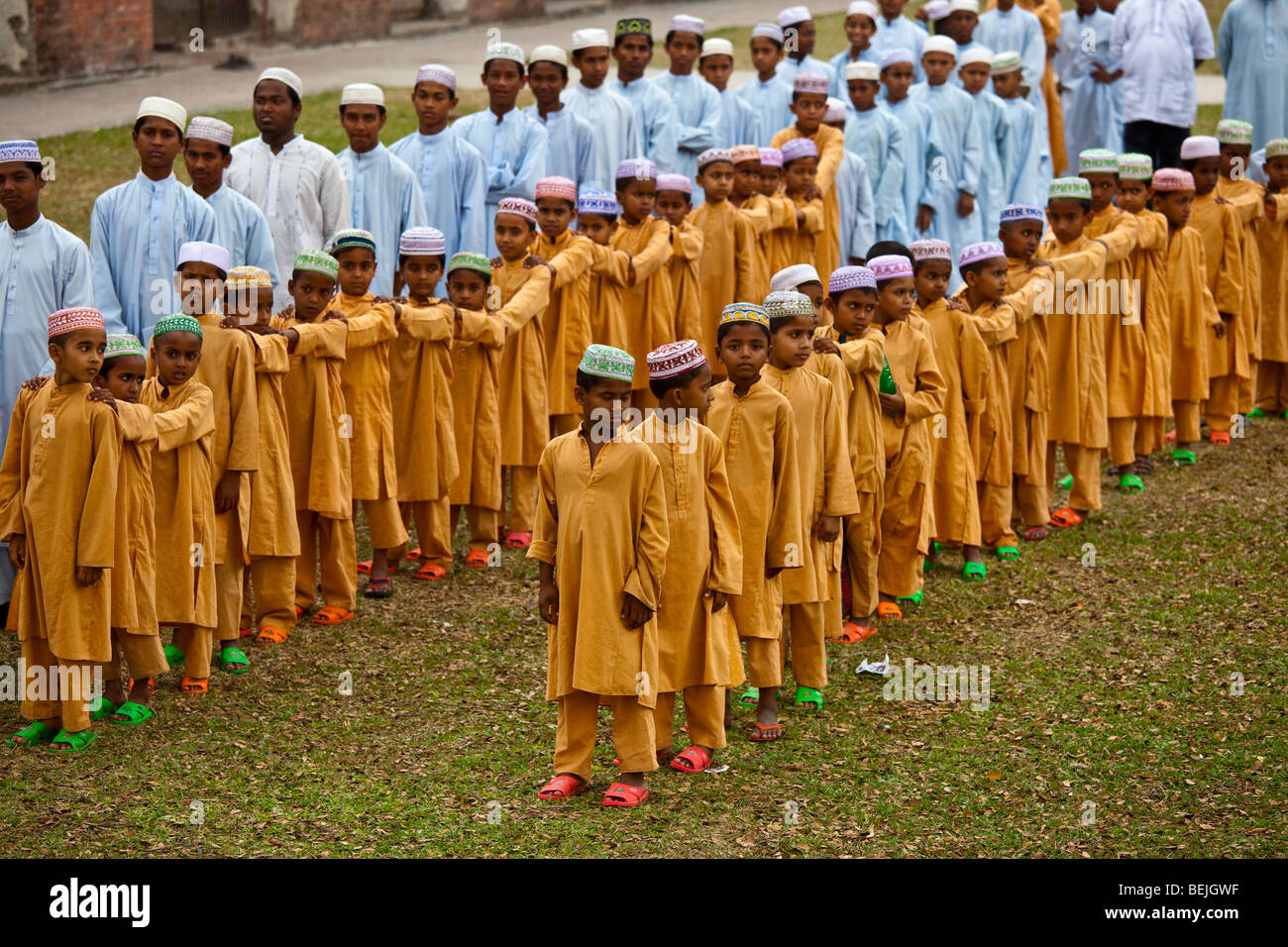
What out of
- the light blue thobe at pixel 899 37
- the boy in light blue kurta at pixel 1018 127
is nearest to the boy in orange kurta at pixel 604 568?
the boy in light blue kurta at pixel 1018 127

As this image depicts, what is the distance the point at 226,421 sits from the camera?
7.20m

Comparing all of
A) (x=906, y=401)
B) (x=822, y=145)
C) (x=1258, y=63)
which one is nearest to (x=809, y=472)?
(x=906, y=401)

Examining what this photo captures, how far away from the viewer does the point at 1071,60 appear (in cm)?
1605

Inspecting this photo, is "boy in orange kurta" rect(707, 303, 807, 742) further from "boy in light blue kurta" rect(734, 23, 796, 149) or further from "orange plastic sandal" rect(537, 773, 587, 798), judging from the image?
"boy in light blue kurta" rect(734, 23, 796, 149)

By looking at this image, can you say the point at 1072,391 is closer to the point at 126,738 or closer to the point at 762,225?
the point at 762,225

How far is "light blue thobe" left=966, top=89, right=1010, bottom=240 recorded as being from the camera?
1338 cm

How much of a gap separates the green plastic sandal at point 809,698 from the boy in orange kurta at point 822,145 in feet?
17.4

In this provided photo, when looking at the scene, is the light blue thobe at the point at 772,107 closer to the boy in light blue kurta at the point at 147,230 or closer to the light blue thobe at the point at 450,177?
the light blue thobe at the point at 450,177

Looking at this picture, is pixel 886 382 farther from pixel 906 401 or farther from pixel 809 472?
pixel 809 472

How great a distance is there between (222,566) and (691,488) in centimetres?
242

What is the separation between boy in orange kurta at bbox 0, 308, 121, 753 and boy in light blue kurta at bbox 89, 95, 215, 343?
5.00 ft

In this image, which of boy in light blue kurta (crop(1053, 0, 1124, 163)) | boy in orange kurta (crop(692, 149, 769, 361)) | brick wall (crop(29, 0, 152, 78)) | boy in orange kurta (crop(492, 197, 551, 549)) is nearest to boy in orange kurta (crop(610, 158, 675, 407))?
boy in orange kurta (crop(692, 149, 769, 361))

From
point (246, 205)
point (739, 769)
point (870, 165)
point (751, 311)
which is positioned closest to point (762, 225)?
point (870, 165)

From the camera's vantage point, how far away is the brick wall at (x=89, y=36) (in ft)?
50.1
